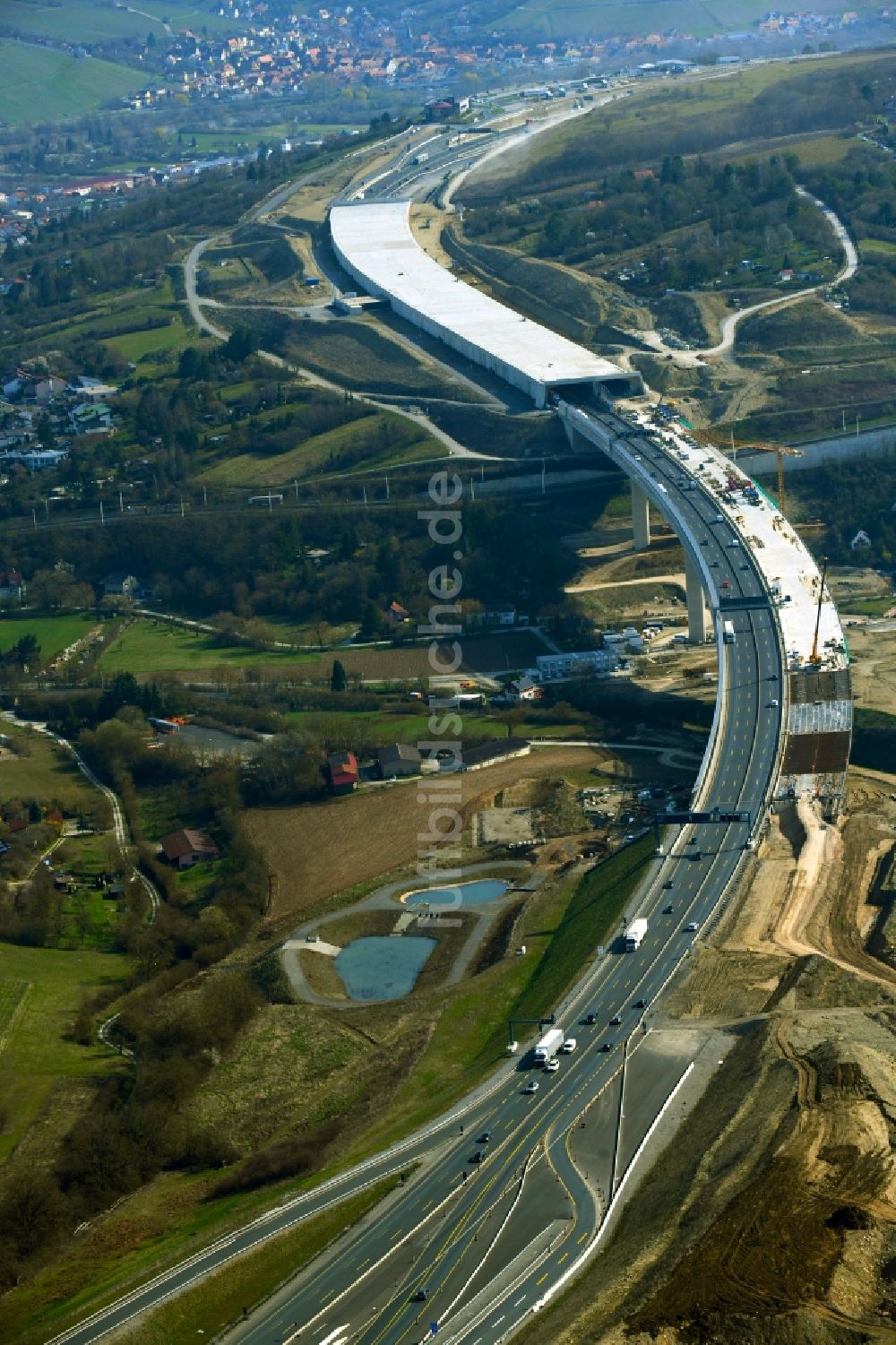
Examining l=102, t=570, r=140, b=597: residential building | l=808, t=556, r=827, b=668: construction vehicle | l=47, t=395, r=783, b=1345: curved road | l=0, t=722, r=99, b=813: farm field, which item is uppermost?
l=808, t=556, r=827, b=668: construction vehicle

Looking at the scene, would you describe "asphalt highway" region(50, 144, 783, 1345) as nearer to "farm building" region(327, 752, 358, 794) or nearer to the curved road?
the curved road

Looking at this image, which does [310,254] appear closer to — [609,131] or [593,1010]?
[609,131]

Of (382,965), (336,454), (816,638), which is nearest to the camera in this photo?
(382,965)

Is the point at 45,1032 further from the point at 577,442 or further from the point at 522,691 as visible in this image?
the point at 577,442

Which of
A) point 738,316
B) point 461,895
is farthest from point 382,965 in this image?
point 738,316

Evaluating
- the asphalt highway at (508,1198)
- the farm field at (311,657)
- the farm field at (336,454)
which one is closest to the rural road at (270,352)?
the farm field at (336,454)

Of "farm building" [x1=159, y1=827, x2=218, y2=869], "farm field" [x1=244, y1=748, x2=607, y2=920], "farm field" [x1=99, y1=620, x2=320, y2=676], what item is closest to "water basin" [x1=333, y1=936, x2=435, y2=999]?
"farm field" [x1=244, y1=748, x2=607, y2=920]

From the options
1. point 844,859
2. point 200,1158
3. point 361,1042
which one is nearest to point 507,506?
point 844,859
